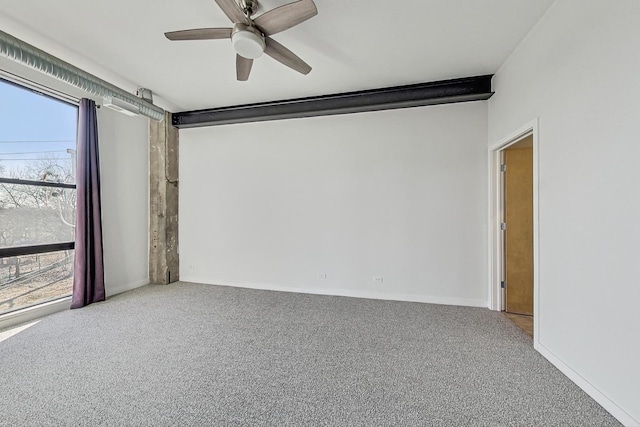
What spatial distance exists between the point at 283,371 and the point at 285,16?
8.67 feet

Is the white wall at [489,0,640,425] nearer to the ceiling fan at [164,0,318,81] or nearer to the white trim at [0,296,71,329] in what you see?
the ceiling fan at [164,0,318,81]

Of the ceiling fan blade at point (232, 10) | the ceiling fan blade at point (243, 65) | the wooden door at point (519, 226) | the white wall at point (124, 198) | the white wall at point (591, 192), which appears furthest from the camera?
the white wall at point (124, 198)

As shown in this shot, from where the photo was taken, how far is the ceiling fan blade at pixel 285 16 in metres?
1.71

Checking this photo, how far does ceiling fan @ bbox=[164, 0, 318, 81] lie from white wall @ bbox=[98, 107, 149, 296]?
2829 mm

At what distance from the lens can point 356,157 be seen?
12.8 ft

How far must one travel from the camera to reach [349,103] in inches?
144

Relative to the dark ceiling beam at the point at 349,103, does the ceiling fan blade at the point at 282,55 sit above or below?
below

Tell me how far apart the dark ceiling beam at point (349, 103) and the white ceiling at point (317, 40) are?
13 centimetres

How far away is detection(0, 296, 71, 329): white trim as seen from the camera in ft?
9.48

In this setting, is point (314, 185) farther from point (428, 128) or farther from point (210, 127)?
point (210, 127)

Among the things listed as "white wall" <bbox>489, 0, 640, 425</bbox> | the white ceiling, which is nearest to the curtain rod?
the white ceiling

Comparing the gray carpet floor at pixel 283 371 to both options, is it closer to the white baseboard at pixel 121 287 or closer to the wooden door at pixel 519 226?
the wooden door at pixel 519 226

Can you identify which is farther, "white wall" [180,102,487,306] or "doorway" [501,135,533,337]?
"white wall" [180,102,487,306]

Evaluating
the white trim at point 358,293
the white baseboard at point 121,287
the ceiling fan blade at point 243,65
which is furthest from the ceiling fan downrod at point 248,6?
the white baseboard at point 121,287
